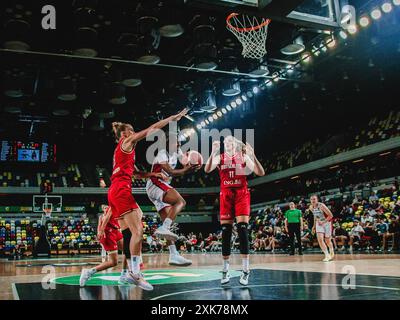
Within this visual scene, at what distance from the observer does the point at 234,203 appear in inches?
218

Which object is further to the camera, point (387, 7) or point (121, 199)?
point (387, 7)

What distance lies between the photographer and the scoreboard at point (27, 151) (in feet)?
100

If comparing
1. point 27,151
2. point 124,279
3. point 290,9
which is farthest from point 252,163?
point 27,151

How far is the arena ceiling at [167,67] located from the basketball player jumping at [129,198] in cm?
656

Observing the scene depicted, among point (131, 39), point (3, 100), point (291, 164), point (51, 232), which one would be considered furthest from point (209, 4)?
point (51, 232)

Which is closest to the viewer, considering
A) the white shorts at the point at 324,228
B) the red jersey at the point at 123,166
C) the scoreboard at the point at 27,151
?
the red jersey at the point at 123,166

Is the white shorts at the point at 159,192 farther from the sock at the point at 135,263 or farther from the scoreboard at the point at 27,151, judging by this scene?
the scoreboard at the point at 27,151

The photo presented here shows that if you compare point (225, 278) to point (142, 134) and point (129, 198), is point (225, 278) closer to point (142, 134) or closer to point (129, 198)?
point (129, 198)

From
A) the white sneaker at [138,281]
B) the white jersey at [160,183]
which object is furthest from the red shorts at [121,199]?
the white jersey at [160,183]

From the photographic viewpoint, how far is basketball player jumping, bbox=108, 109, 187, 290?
15.8ft

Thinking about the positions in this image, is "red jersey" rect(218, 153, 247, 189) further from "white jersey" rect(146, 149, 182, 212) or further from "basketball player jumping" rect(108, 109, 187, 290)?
"basketball player jumping" rect(108, 109, 187, 290)

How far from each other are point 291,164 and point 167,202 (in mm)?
22239

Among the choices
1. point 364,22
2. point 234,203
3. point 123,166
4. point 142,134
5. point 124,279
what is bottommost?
point 124,279

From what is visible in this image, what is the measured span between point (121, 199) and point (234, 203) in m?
1.52
